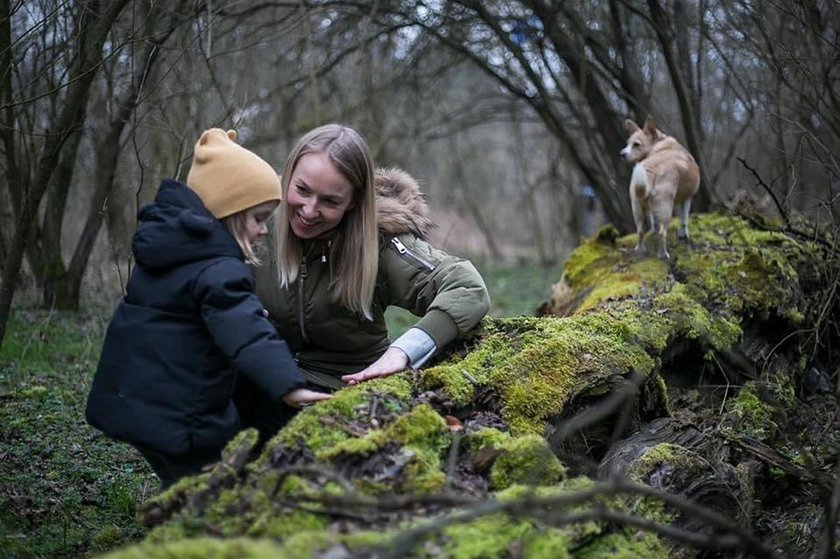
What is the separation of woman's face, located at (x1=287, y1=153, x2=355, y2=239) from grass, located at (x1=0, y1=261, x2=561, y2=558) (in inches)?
62.7

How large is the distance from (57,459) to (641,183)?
4341 mm

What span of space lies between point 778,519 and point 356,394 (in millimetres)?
2444

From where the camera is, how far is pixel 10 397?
212 inches

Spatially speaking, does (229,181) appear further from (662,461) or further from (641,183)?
(641,183)

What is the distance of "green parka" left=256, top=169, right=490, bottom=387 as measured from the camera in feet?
13.3

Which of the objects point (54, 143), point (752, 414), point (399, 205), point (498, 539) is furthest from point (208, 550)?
point (752, 414)

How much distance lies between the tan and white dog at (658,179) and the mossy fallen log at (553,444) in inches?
15.1

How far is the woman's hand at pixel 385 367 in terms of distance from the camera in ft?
11.8

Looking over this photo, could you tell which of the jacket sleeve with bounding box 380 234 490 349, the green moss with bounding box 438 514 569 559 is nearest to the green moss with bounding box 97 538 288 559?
the green moss with bounding box 438 514 569 559

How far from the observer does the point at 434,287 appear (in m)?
4.14

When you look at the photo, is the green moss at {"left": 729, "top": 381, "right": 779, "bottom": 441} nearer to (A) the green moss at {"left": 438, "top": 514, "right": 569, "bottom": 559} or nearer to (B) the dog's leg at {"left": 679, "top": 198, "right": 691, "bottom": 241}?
(B) the dog's leg at {"left": 679, "top": 198, "right": 691, "bottom": 241}

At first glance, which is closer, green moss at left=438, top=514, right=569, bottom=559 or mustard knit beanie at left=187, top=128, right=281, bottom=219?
green moss at left=438, top=514, right=569, bottom=559

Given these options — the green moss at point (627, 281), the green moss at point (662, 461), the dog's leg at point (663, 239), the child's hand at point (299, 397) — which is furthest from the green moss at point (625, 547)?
the dog's leg at point (663, 239)

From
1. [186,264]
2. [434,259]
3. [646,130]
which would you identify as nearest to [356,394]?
[186,264]
